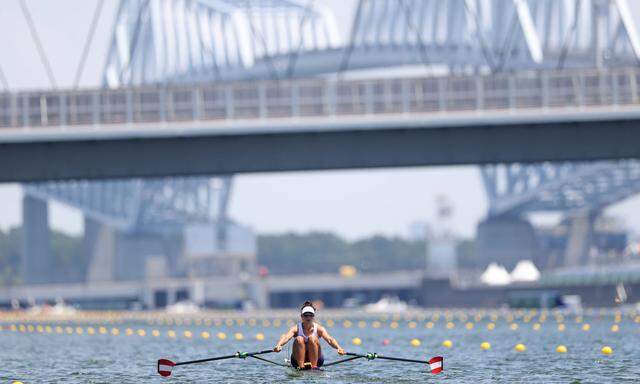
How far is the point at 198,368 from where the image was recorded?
5072 centimetres

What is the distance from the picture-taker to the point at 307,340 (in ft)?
150

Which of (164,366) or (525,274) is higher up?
(525,274)

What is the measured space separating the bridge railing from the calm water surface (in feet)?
38.0

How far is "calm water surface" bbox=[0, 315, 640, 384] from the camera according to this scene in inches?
1790

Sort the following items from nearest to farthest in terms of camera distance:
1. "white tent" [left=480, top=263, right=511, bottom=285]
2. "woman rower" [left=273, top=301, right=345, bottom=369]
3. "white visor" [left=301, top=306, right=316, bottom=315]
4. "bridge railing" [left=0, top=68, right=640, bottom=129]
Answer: "white visor" [left=301, top=306, right=316, bottom=315] < "woman rower" [left=273, top=301, right=345, bottom=369] < "bridge railing" [left=0, top=68, right=640, bottom=129] < "white tent" [left=480, top=263, right=511, bottom=285]

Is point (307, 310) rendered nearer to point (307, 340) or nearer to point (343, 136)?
point (307, 340)

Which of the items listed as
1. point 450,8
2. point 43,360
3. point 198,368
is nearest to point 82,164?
point 43,360

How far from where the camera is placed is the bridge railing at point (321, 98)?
8038cm

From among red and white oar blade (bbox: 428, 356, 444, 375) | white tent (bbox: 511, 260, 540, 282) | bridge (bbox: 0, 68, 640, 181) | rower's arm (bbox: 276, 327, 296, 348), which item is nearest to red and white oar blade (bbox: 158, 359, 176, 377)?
rower's arm (bbox: 276, 327, 296, 348)

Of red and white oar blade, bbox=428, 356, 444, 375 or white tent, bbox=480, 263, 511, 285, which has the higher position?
white tent, bbox=480, 263, 511, 285

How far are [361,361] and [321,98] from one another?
30.6m

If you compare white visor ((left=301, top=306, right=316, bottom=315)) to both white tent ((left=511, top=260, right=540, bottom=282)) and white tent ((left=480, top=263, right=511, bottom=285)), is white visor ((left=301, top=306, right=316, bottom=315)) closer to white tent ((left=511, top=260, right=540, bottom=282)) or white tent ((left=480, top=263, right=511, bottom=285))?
white tent ((left=480, top=263, right=511, bottom=285))

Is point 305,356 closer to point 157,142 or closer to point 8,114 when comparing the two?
point 157,142

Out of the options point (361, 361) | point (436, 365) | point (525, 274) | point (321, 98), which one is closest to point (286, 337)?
point (436, 365)
